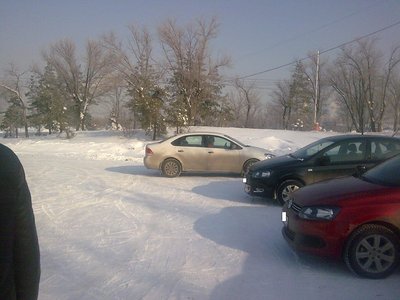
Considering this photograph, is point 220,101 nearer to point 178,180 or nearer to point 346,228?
point 178,180

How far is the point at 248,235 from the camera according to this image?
6.57m

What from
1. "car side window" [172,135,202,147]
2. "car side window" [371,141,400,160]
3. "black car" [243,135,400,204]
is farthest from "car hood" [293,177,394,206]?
"car side window" [172,135,202,147]

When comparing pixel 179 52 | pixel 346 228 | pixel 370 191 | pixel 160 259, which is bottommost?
pixel 160 259

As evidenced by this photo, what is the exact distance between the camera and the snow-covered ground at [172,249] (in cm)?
448

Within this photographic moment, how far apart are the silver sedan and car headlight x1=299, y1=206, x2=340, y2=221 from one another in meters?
7.14

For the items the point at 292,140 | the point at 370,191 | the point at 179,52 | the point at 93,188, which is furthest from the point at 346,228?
the point at 179,52

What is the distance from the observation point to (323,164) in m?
8.51

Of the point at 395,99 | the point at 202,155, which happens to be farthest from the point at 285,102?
the point at 202,155

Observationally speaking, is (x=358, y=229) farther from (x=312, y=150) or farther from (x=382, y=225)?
(x=312, y=150)

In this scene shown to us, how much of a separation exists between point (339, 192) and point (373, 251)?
825 millimetres

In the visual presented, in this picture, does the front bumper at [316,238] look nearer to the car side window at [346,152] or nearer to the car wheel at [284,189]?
the car wheel at [284,189]

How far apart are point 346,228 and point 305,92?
5376 cm

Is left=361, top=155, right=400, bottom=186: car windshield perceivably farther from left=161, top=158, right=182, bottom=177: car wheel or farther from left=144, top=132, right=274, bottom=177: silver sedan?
left=161, top=158, right=182, bottom=177: car wheel

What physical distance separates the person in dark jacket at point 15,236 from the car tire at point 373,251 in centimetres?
396
